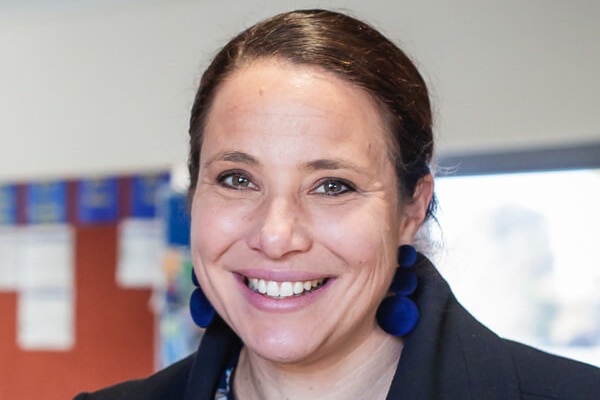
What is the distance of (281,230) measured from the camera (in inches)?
39.5

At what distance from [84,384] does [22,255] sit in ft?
2.14

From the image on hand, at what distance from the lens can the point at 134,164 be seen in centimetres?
315

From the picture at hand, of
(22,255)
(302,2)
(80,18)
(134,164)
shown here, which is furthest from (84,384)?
(302,2)

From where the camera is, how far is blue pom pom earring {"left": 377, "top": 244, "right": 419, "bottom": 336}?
1.16 meters

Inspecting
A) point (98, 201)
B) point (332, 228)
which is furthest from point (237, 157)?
point (98, 201)

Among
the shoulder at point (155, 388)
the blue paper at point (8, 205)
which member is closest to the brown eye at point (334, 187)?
the shoulder at point (155, 388)

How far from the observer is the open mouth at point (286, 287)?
1071mm

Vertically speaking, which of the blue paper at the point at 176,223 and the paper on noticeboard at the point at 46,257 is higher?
the blue paper at the point at 176,223

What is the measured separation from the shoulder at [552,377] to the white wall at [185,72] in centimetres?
140

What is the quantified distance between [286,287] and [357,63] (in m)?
0.34

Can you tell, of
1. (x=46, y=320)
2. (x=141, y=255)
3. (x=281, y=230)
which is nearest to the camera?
(x=281, y=230)

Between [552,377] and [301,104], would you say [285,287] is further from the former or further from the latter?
[552,377]

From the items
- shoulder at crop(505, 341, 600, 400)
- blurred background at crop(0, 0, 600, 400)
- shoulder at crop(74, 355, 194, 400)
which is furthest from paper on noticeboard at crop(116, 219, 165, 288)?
shoulder at crop(505, 341, 600, 400)

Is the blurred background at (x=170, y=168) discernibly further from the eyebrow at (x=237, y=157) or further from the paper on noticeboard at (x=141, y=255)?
the eyebrow at (x=237, y=157)
